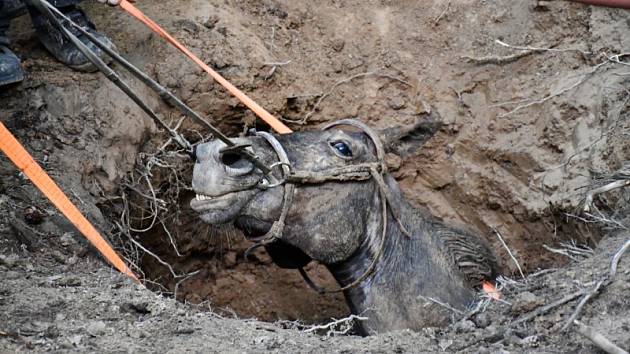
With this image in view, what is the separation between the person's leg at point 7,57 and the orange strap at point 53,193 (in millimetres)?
783

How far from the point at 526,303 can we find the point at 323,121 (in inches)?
118

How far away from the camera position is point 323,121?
6535 mm

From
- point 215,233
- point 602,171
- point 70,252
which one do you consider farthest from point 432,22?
point 70,252

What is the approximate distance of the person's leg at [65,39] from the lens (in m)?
5.62

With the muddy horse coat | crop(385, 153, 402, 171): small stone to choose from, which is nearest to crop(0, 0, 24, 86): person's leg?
the muddy horse coat

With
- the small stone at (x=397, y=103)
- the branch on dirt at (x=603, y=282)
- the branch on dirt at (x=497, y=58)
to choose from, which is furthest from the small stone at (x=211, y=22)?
the branch on dirt at (x=603, y=282)

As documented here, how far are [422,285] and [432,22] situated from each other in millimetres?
2406

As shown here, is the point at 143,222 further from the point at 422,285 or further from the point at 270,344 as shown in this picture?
the point at 270,344

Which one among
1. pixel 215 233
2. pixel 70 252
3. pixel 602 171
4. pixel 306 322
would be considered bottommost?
pixel 306 322

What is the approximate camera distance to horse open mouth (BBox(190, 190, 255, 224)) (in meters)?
4.50

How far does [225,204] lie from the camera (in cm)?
450

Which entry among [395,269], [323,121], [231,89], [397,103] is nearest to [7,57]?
[231,89]

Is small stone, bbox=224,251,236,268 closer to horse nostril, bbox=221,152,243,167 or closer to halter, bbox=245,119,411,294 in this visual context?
halter, bbox=245,119,411,294

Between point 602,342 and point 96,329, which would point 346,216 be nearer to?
point 96,329
